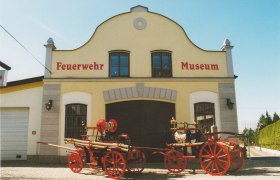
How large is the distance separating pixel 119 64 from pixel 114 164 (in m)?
6.29

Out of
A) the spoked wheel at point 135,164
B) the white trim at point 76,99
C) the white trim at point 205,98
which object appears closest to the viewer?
the spoked wheel at point 135,164

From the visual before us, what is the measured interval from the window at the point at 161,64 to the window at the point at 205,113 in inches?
83.6

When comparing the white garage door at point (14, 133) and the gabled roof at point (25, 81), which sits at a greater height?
the gabled roof at point (25, 81)

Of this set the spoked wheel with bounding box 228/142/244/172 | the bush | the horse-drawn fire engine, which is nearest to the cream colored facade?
the horse-drawn fire engine

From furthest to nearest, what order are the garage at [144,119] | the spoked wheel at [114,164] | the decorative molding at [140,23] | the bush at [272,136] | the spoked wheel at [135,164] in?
1. the bush at [272,136]
2. the decorative molding at [140,23]
3. the garage at [144,119]
4. the spoked wheel at [135,164]
5. the spoked wheel at [114,164]

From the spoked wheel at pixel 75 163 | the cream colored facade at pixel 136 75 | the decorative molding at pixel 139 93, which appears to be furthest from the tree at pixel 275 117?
the spoked wheel at pixel 75 163

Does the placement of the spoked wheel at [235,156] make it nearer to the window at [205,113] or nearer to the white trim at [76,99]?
the window at [205,113]

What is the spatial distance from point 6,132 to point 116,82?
233 inches

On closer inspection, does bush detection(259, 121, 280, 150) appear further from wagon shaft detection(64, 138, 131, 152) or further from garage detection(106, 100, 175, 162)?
wagon shaft detection(64, 138, 131, 152)

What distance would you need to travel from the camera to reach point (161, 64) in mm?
13891

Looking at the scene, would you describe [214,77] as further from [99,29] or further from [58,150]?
[58,150]

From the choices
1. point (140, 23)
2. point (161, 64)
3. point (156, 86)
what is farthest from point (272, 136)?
point (140, 23)

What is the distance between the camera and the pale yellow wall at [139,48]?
1372cm

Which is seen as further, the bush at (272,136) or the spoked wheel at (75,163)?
the bush at (272,136)
